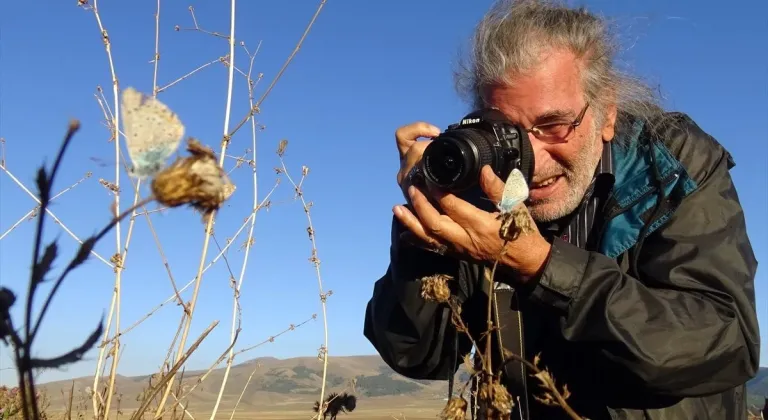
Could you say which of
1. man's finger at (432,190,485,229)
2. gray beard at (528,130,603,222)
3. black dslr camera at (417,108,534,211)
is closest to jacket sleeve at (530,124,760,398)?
man's finger at (432,190,485,229)

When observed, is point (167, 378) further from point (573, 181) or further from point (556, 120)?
point (556, 120)

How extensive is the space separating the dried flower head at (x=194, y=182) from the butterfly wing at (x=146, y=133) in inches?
0.5

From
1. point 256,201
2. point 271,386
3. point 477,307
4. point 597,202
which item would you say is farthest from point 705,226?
point 271,386

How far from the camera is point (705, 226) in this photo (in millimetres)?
1663

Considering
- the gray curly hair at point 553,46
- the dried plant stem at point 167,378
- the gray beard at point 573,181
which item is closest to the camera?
the dried plant stem at point 167,378

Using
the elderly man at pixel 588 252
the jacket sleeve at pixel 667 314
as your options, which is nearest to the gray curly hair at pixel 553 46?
the elderly man at pixel 588 252

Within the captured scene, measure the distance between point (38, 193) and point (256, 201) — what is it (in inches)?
71.6

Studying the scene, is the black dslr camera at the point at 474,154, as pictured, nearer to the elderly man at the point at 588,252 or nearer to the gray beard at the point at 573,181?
the elderly man at the point at 588,252

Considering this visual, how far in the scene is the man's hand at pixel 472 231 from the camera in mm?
1421

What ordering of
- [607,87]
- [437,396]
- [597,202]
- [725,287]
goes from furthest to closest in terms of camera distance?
[607,87] → [597,202] → [725,287] → [437,396]

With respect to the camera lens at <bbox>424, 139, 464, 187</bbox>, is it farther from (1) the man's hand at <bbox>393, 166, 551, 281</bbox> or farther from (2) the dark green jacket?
(2) the dark green jacket

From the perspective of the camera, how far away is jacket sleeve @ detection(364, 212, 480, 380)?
74.4 inches

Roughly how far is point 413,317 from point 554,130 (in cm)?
68

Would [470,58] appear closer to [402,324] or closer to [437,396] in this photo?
[402,324]
